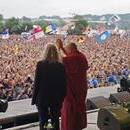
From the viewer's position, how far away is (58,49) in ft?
21.9

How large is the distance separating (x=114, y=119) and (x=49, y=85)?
109cm

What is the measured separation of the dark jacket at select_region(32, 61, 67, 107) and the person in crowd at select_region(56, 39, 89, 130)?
0.99 ft

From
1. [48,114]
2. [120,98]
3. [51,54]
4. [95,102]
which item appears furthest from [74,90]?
[120,98]

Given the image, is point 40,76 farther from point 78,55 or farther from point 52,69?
point 78,55

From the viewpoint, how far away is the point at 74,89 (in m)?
6.86

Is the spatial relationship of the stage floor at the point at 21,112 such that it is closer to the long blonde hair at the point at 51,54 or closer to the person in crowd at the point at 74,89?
the person in crowd at the point at 74,89

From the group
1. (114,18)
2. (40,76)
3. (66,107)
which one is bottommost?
(114,18)

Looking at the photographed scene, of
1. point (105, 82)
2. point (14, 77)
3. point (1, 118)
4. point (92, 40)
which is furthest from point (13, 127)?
point (92, 40)

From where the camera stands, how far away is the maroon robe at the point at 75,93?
676cm

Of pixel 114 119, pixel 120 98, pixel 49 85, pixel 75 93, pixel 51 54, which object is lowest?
pixel 120 98

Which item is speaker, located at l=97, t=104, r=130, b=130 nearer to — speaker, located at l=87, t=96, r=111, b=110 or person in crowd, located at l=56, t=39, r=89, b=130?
person in crowd, located at l=56, t=39, r=89, b=130

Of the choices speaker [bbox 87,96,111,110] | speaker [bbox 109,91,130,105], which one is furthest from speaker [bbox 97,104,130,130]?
speaker [bbox 109,91,130,105]

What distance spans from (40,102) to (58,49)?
772 mm

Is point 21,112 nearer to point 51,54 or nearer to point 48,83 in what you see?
point 48,83
